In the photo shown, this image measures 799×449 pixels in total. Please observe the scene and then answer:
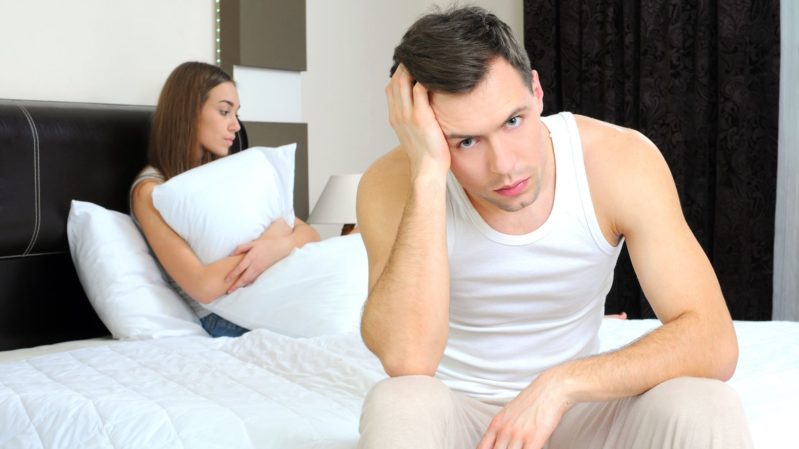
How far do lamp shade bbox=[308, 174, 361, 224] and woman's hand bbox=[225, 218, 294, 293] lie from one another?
30.5 inches

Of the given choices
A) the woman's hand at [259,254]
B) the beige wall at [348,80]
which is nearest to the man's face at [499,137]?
the woman's hand at [259,254]

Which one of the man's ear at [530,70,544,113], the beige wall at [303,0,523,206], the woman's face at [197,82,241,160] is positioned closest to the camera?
the man's ear at [530,70,544,113]

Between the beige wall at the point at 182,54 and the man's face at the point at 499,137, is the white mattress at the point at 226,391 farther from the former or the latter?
the beige wall at the point at 182,54

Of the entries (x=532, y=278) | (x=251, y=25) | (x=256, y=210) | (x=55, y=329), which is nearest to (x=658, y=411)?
(x=532, y=278)

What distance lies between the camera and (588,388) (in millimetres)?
1400

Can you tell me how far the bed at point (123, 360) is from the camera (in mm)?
1693

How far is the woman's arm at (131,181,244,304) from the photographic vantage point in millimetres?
2666

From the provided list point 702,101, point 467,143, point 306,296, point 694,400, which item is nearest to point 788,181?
point 702,101

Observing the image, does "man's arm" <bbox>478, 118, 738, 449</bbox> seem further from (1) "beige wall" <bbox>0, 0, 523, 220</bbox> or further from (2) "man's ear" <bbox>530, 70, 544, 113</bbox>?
(1) "beige wall" <bbox>0, 0, 523, 220</bbox>

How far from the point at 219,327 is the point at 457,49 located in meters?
1.48

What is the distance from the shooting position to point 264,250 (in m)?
2.74

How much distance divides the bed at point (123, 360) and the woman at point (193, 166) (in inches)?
4.1

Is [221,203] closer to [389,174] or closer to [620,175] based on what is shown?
[389,174]

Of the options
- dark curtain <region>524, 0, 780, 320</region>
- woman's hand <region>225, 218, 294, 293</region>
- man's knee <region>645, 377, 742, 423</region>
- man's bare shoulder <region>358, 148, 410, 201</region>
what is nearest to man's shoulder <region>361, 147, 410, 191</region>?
man's bare shoulder <region>358, 148, 410, 201</region>
